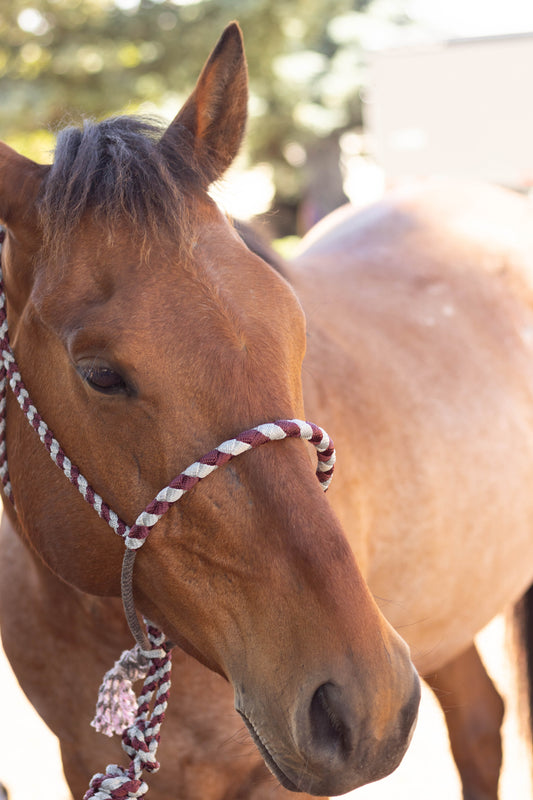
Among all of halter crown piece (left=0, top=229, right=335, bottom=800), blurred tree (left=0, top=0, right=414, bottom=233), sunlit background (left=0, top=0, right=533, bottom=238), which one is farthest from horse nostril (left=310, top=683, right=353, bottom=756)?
Answer: blurred tree (left=0, top=0, right=414, bottom=233)

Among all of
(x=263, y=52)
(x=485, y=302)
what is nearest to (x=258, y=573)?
(x=485, y=302)

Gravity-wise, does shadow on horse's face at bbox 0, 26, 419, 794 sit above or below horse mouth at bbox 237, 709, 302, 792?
above

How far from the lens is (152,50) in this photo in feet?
38.1

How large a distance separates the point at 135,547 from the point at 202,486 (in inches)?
6.5

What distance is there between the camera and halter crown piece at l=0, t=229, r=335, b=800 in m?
1.16

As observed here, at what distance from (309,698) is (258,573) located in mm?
190

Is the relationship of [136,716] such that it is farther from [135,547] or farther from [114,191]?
[114,191]

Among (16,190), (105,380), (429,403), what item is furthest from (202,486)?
(429,403)

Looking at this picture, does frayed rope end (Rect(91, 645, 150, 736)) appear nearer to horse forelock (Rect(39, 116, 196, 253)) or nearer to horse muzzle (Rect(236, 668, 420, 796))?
horse muzzle (Rect(236, 668, 420, 796))

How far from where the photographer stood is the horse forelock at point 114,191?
1314 millimetres

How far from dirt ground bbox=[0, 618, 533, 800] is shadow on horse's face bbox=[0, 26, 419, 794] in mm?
2239

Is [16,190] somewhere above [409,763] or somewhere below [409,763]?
above

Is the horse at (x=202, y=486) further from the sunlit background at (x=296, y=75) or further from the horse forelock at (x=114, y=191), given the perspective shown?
the sunlit background at (x=296, y=75)

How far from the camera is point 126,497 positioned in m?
1.26
